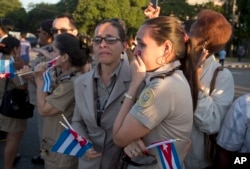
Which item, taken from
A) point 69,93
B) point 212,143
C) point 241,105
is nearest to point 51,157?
point 69,93

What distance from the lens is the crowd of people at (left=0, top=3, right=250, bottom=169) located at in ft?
6.41

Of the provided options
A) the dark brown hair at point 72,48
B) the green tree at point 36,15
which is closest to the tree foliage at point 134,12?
the green tree at point 36,15

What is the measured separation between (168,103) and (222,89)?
2.34ft

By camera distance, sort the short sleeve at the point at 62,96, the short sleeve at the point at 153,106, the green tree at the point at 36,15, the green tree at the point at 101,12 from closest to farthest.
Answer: the short sleeve at the point at 153,106
the short sleeve at the point at 62,96
the green tree at the point at 101,12
the green tree at the point at 36,15

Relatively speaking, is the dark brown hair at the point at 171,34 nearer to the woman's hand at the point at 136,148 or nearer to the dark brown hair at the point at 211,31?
the dark brown hair at the point at 211,31

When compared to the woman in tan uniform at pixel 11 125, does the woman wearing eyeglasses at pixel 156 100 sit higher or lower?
higher

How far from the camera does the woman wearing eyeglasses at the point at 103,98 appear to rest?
2.47 m

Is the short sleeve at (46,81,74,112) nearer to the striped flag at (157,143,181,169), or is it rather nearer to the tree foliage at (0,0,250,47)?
the striped flag at (157,143,181,169)

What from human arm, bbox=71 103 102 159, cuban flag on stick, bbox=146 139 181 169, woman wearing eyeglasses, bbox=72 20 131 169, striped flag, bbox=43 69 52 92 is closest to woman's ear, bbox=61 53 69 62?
striped flag, bbox=43 69 52 92

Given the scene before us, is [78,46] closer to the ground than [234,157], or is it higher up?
higher up

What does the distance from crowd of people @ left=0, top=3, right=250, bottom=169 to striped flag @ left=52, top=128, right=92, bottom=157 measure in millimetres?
70

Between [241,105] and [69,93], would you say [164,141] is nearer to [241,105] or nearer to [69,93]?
[241,105]

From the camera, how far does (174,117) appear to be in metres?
1.94

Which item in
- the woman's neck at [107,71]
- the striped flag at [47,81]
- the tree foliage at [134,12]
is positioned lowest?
the tree foliage at [134,12]
